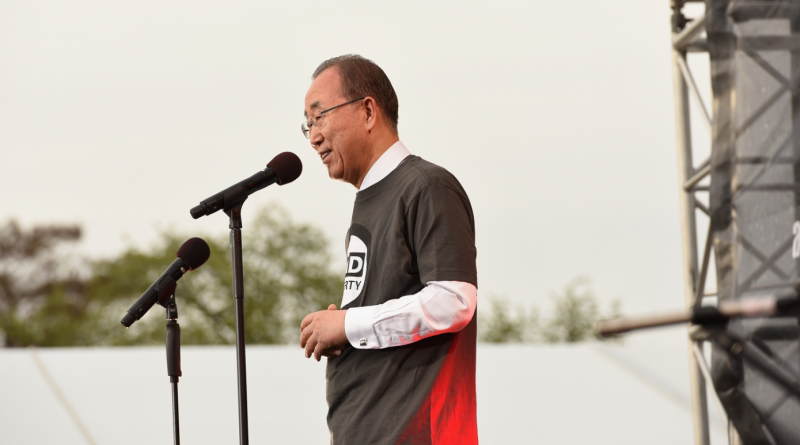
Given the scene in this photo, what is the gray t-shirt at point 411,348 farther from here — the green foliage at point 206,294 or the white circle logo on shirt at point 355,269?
the green foliage at point 206,294

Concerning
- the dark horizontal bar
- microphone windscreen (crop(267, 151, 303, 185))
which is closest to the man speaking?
microphone windscreen (crop(267, 151, 303, 185))

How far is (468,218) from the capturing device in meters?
1.69

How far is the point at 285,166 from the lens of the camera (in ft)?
6.16

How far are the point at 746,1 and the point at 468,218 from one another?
27.6 inches

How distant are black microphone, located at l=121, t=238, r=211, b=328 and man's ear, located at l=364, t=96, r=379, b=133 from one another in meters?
0.51

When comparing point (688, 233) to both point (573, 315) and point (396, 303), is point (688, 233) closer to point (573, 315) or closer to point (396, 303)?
point (396, 303)

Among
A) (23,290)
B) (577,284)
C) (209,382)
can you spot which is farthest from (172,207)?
(209,382)

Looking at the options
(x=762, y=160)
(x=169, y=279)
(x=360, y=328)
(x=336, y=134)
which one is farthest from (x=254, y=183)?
(x=762, y=160)

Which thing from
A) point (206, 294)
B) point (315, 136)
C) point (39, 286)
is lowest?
point (206, 294)

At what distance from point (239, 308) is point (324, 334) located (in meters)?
→ 0.25

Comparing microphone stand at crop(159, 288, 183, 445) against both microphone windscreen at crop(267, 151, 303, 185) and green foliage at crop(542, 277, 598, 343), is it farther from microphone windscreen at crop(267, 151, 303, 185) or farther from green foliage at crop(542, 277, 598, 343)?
green foliage at crop(542, 277, 598, 343)

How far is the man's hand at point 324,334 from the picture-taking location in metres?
1.65

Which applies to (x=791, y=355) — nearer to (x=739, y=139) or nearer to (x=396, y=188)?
(x=739, y=139)

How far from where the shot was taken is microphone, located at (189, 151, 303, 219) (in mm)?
1772
